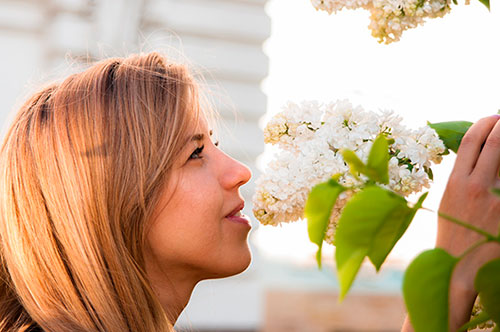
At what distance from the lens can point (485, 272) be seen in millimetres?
357

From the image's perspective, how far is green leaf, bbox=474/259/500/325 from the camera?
354mm

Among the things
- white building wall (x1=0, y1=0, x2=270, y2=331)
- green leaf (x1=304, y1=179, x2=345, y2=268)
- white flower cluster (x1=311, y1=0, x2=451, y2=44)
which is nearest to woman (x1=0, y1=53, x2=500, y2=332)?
white flower cluster (x1=311, y1=0, x2=451, y2=44)

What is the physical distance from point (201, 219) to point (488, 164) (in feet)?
1.70

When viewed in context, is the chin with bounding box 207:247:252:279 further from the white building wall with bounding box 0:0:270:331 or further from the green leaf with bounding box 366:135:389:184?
the white building wall with bounding box 0:0:270:331

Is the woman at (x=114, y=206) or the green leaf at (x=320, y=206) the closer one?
the green leaf at (x=320, y=206)

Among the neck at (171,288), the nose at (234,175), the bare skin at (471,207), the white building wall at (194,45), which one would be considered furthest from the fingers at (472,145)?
the white building wall at (194,45)

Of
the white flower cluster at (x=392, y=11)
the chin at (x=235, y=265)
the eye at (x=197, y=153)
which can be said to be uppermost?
the white flower cluster at (x=392, y=11)

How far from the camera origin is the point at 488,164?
0.56 meters

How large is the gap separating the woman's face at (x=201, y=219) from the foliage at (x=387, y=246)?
1.93 feet

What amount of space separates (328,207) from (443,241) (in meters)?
0.23

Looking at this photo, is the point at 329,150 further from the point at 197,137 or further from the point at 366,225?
the point at 197,137

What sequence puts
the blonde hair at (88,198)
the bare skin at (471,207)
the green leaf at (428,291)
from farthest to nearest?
1. the blonde hair at (88,198)
2. the bare skin at (471,207)
3. the green leaf at (428,291)

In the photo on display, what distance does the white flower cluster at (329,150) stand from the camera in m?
0.63

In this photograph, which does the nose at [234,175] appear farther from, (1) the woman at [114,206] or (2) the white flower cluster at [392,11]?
(2) the white flower cluster at [392,11]
